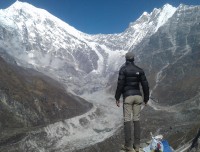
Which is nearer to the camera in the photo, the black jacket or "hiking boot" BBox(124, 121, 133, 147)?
"hiking boot" BBox(124, 121, 133, 147)

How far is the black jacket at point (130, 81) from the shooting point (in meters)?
19.5

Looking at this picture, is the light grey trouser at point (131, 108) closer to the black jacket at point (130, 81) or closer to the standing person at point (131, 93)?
the standing person at point (131, 93)

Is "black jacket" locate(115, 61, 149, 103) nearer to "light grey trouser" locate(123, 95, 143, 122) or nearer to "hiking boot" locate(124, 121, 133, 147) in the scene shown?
"light grey trouser" locate(123, 95, 143, 122)

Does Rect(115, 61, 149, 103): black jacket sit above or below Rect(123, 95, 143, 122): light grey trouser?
above

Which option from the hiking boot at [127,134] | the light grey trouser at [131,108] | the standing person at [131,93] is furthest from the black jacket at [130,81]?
the hiking boot at [127,134]

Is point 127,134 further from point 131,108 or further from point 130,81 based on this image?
point 130,81

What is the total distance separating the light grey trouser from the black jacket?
205mm

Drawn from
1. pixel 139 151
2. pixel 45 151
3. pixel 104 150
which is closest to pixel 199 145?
pixel 139 151

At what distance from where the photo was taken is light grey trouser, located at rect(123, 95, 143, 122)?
63.5 feet

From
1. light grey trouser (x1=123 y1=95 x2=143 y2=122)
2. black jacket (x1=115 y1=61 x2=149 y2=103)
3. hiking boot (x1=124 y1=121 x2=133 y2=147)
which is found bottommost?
hiking boot (x1=124 y1=121 x2=133 y2=147)

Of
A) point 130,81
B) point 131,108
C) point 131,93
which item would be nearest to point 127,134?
point 131,108

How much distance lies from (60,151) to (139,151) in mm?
175818

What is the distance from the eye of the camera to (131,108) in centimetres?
1970

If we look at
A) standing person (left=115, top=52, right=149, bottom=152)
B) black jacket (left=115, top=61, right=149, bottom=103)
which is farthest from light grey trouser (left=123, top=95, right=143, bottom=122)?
black jacket (left=115, top=61, right=149, bottom=103)
